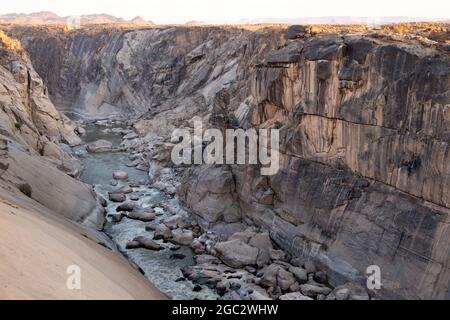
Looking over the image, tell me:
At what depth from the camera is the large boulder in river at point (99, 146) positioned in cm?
4478

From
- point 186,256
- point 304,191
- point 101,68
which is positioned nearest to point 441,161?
point 304,191

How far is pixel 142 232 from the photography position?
26.8 m

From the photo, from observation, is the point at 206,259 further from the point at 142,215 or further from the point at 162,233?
the point at 142,215

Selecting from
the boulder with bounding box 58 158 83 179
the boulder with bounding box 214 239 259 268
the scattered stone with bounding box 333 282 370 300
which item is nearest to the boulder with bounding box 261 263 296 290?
the boulder with bounding box 214 239 259 268

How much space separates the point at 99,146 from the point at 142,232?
67.7 feet

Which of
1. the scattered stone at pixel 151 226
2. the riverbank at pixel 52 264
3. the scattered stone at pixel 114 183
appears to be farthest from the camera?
the scattered stone at pixel 114 183

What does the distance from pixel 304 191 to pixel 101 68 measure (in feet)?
166

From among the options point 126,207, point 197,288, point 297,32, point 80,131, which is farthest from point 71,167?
point 297,32

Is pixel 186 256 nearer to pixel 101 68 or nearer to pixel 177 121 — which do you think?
pixel 177 121

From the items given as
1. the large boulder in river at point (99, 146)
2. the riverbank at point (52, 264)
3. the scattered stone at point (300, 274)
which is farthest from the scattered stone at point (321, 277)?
the large boulder in river at point (99, 146)

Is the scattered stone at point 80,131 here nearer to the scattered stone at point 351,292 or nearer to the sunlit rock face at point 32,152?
the sunlit rock face at point 32,152

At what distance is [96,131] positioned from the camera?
180 feet

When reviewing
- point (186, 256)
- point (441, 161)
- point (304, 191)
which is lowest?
point (186, 256)

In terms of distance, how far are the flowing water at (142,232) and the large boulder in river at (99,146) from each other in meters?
0.81
